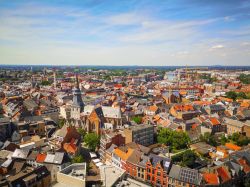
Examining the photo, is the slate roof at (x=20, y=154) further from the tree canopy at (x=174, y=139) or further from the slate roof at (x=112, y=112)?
the tree canopy at (x=174, y=139)

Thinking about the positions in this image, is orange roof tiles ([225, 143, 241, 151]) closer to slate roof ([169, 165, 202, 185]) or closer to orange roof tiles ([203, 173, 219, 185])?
orange roof tiles ([203, 173, 219, 185])

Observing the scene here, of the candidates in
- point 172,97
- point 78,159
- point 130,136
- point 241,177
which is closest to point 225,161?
point 241,177

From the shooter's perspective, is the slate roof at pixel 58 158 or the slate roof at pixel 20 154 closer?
the slate roof at pixel 58 158

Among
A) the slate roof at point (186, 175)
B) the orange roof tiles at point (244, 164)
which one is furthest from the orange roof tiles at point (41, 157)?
the orange roof tiles at point (244, 164)

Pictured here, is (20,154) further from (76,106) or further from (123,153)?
(76,106)

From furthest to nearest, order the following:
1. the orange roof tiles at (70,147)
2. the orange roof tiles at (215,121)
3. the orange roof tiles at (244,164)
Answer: the orange roof tiles at (215,121) < the orange roof tiles at (70,147) < the orange roof tiles at (244,164)

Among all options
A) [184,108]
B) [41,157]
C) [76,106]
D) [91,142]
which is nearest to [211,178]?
[91,142]

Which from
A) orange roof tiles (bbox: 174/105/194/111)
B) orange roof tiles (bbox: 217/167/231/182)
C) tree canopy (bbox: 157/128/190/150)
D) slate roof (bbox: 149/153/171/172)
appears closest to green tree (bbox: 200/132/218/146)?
tree canopy (bbox: 157/128/190/150)

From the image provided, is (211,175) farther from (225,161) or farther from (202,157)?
(202,157)
